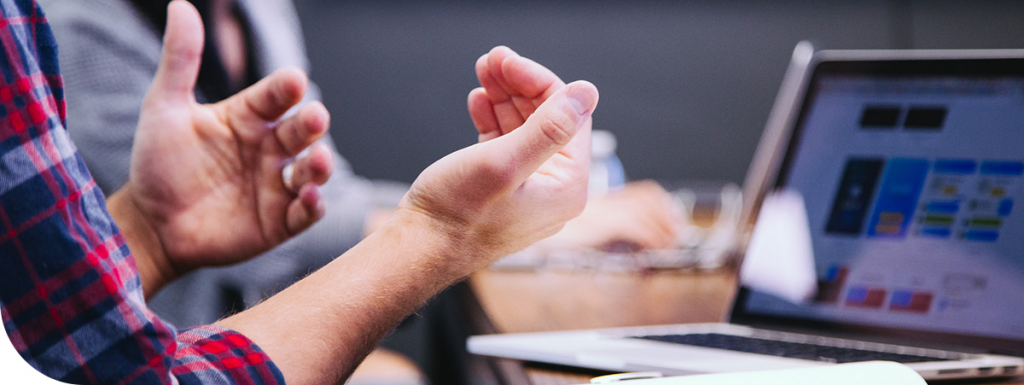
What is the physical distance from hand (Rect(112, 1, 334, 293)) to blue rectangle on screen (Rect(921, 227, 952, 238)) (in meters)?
0.52

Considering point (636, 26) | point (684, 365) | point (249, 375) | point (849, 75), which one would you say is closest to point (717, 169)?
point (636, 26)

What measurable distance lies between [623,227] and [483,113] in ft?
1.66

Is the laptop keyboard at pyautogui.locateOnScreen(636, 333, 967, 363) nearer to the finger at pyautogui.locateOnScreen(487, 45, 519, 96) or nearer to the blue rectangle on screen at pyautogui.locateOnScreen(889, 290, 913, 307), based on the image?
the blue rectangle on screen at pyautogui.locateOnScreen(889, 290, 913, 307)

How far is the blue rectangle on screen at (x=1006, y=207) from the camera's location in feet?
1.83

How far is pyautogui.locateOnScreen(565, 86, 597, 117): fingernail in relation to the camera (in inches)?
17.8

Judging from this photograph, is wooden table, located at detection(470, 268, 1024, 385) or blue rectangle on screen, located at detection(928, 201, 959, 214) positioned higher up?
blue rectangle on screen, located at detection(928, 201, 959, 214)

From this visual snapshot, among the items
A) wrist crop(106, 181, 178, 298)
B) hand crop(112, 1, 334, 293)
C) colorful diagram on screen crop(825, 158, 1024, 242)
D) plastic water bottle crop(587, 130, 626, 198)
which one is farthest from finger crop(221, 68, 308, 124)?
plastic water bottle crop(587, 130, 626, 198)

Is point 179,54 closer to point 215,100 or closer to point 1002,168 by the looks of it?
point 215,100

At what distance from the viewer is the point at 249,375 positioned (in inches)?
16.9

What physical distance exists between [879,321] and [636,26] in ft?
5.78

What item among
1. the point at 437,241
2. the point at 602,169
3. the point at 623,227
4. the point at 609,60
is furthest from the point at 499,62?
the point at 609,60

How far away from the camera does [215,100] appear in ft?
4.10

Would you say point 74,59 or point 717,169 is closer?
point 74,59

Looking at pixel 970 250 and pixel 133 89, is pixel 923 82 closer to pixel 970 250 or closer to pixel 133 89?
pixel 970 250
